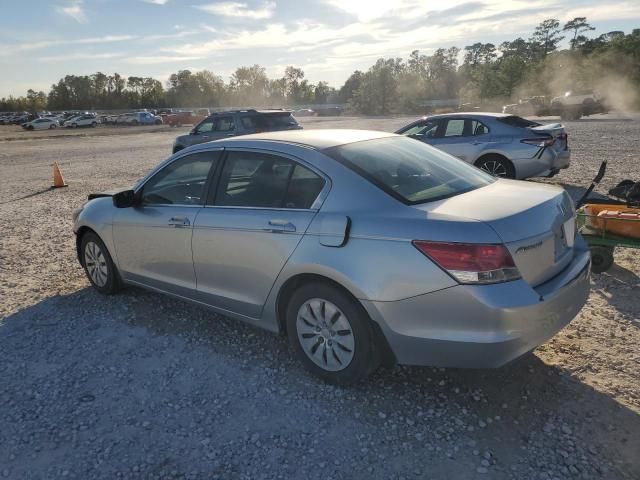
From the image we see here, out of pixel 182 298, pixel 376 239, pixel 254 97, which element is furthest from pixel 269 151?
pixel 254 97

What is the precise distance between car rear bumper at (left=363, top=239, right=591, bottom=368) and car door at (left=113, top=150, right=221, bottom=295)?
1.81 meters

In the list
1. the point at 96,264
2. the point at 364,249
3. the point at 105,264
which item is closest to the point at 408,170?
the point at 364,249

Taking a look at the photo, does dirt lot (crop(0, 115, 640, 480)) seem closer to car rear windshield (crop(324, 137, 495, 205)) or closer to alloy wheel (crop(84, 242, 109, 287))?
alloy wheel (crop(84, 242, 109, 287))

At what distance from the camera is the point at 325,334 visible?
333cm

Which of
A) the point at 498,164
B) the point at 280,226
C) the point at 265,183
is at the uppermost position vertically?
the point at 265,183

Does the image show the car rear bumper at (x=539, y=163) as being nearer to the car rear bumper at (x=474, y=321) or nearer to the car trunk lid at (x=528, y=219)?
the car trunk lid at (x=528, y=219)

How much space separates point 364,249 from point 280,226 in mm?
685

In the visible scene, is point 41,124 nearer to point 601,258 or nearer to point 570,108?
point 570,108

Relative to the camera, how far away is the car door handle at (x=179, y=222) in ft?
13.3

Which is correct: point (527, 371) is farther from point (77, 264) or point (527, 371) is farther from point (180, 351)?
point (77, 264)

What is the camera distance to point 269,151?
3.71 m

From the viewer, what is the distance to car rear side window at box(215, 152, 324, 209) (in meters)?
→ 3.43

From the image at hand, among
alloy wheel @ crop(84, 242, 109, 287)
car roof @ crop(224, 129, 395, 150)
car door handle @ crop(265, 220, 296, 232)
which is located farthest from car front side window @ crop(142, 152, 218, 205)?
alloy wheel @ crop(84, 242, 109, 287)

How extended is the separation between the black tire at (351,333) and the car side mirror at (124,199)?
202 centimetres
